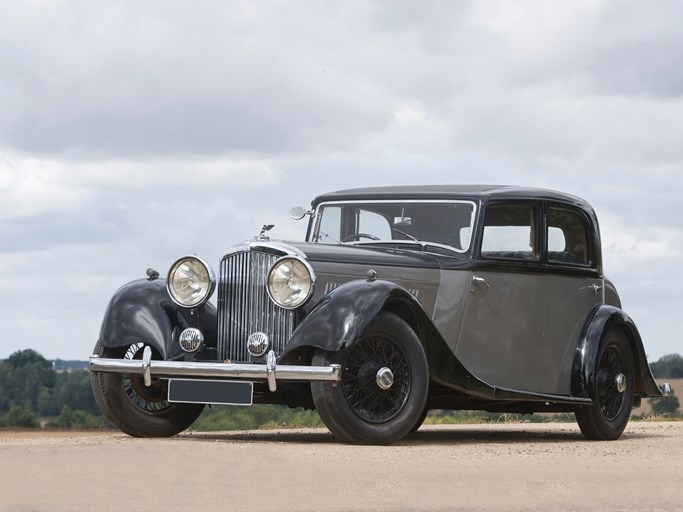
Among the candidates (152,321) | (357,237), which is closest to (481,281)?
(357,237)

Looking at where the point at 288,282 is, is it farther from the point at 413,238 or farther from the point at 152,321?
the point at 413,238

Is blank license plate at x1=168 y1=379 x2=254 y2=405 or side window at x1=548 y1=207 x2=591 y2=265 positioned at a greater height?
side window at x1=548 y1=207 x2=591 y2=265

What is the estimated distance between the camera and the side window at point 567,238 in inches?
464

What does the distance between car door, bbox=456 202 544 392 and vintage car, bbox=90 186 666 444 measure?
15mm

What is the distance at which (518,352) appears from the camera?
36.9 feet

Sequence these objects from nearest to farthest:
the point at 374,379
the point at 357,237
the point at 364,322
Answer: the point at 364,322, the point at 374,379, the point at 357,237

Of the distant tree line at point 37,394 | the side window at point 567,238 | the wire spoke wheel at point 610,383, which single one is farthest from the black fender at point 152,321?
the distant tree line at point 37,394

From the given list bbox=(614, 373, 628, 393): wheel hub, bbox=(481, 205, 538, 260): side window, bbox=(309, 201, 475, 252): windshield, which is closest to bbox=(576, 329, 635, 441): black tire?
bbox=(614, 373, 628, 393): wheel hub

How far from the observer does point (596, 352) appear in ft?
38.3

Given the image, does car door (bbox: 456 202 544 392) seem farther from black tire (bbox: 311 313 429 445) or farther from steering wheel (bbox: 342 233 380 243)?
steering wheel (bbox: 342 233 380 243)

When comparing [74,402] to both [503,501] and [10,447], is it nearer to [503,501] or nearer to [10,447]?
[10,447]

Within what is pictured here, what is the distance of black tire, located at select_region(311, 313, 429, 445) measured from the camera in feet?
A: 30.9

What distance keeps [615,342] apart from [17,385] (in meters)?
44.8

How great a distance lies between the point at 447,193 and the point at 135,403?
10.4 feet
